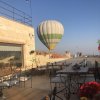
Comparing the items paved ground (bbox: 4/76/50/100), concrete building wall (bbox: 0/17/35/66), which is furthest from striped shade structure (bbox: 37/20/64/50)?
paved ground (bbox: 4/76/50/100)

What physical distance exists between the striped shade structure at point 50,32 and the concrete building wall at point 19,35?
35.7 ft

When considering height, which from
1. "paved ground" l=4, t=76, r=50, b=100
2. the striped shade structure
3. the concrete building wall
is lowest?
"paved ground" l=4, t=76, r=50, b=100

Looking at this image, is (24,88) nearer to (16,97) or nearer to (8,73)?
(16,97)

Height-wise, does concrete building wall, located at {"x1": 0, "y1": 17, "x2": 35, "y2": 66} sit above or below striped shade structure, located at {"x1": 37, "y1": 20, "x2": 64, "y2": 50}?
below

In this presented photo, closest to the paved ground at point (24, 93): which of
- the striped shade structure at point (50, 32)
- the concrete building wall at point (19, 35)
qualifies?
the concrete building wall at point (19, 35)

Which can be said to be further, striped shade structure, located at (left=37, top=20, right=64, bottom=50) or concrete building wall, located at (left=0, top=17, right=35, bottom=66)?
striped shade structure, located at (left=37, top=20, right=64, bottom=50)

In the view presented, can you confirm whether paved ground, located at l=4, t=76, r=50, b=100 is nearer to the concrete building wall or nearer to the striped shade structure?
the concrete building wall

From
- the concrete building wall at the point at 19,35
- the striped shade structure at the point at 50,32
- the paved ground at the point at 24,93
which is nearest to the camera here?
the paved ground at the point at 24,93

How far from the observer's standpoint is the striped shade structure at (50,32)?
3198 centimetres

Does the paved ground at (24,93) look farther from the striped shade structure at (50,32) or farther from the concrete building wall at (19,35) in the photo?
the striped shade structure at (50,32)

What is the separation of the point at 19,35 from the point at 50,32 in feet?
45.4

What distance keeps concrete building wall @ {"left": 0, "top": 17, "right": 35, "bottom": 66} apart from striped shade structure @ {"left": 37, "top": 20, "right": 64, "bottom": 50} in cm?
1089

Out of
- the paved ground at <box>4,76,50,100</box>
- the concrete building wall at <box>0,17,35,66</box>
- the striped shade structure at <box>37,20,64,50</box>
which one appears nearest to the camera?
the paved ground at <box>4,76,50,100</box>

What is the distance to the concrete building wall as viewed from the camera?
15786 millimetres
